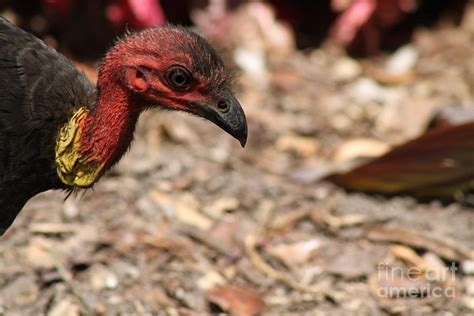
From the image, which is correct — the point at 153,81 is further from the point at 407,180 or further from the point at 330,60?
the point at 330,60

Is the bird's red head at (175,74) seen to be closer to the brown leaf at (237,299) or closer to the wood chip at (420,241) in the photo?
the brown leaf at (237,299)

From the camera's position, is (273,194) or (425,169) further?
(273,194)

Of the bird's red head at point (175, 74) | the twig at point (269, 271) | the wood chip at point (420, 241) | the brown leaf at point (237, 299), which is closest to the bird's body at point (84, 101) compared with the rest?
the bird's red head at point (175, 74)

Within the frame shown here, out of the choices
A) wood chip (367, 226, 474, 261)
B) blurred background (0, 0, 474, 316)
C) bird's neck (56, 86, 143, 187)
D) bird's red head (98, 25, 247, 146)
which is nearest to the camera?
bird's red head (98, 25, 247, 146)

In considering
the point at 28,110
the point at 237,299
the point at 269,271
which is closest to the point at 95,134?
the point at 28,110

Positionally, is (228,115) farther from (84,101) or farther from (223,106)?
(84,101)

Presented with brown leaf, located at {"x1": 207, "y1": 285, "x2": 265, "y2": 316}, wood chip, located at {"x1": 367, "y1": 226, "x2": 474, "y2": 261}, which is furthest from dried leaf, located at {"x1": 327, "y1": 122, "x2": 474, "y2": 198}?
brown leaf, located at {"x1": 207, "y1": 285, "x2": 265, "y2": 316}

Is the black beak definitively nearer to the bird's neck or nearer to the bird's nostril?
the bird's nostril

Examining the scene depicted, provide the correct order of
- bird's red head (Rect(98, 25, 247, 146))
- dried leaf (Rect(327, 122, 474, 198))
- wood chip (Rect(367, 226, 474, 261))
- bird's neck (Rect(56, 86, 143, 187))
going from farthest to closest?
1. dried leaf (Rect(327, 122, 474, 198))
2. wood chip (Rect(367, 226, 474, 261))
3. bird's neck (Rect(56, 86, 143, 187))
4. bird's red head (Rect(98, 25, 247, 146))
